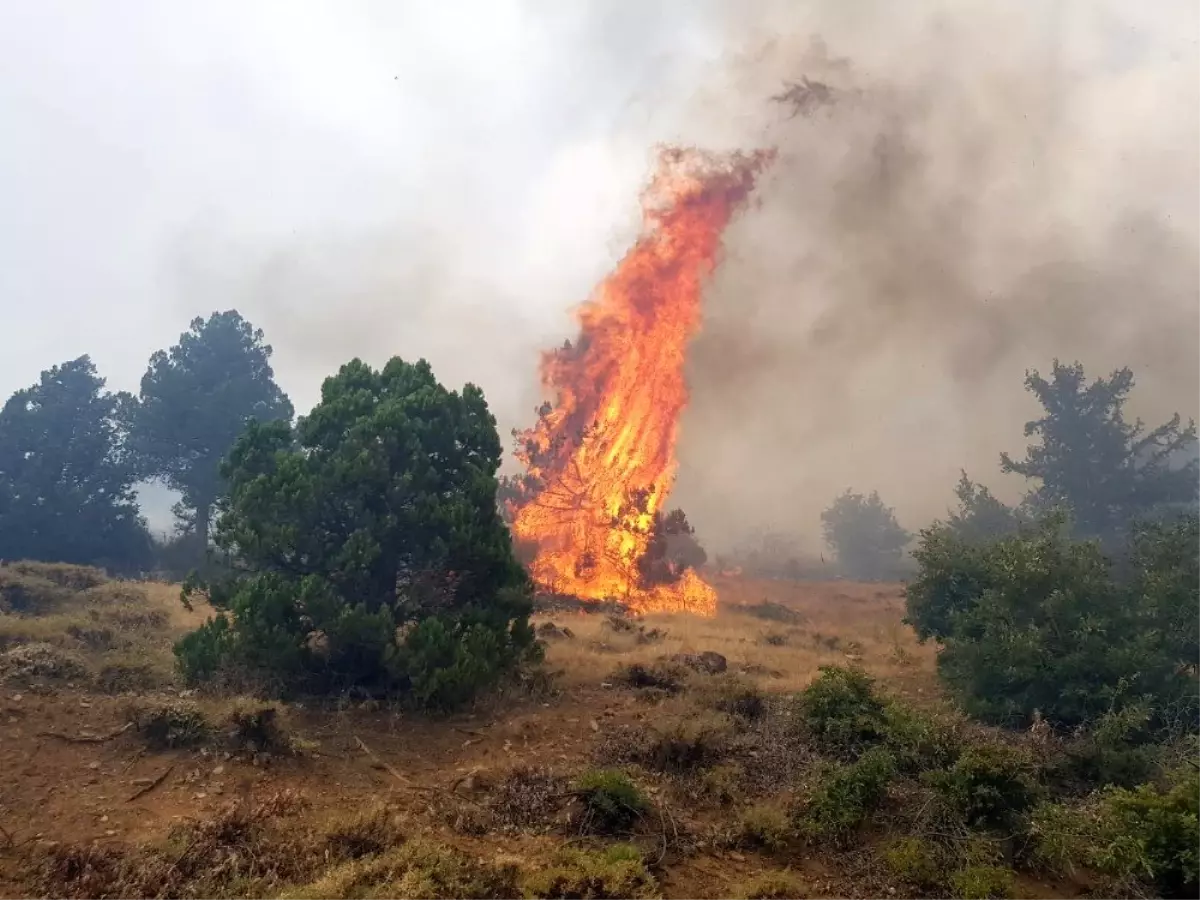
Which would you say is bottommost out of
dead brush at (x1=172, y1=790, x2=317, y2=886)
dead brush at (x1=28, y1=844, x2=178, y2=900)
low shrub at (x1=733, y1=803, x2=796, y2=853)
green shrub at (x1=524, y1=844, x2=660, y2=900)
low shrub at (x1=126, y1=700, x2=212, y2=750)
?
dead brush at (x1=28, y1=844, x2=178, y2=900)

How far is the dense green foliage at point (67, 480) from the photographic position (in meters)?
34.8

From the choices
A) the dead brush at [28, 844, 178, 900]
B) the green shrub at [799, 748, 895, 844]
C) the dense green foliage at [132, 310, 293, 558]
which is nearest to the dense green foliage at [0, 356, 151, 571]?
the dense green foliage at [132, 310, 293, 558]

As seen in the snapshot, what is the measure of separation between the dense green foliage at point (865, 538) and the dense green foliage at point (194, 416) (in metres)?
51.9

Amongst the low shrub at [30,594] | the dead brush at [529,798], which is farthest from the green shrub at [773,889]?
the low shrub at [30,594]

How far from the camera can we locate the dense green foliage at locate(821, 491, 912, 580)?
6862 centimetres

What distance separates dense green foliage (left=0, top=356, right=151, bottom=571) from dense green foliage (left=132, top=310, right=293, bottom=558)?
70.0 inches

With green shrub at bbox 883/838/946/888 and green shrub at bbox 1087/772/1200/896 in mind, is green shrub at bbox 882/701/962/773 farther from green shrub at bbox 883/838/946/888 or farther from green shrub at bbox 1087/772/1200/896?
green shrub at bbox 1087/772/1200/896

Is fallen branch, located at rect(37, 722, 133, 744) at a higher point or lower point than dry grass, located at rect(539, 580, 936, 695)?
lower

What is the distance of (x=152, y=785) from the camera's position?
1055 centimetres

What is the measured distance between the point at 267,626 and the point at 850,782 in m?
10.8

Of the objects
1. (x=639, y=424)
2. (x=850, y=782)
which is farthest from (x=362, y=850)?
(x=639, y=424)

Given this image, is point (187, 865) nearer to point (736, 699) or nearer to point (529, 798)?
point (529, 798)

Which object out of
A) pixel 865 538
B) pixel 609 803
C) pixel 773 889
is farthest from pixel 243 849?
pixel 865 538

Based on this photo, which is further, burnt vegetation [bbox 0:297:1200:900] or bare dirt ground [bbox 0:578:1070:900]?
bare dirt ground [bbox 0:578:1070:900]
